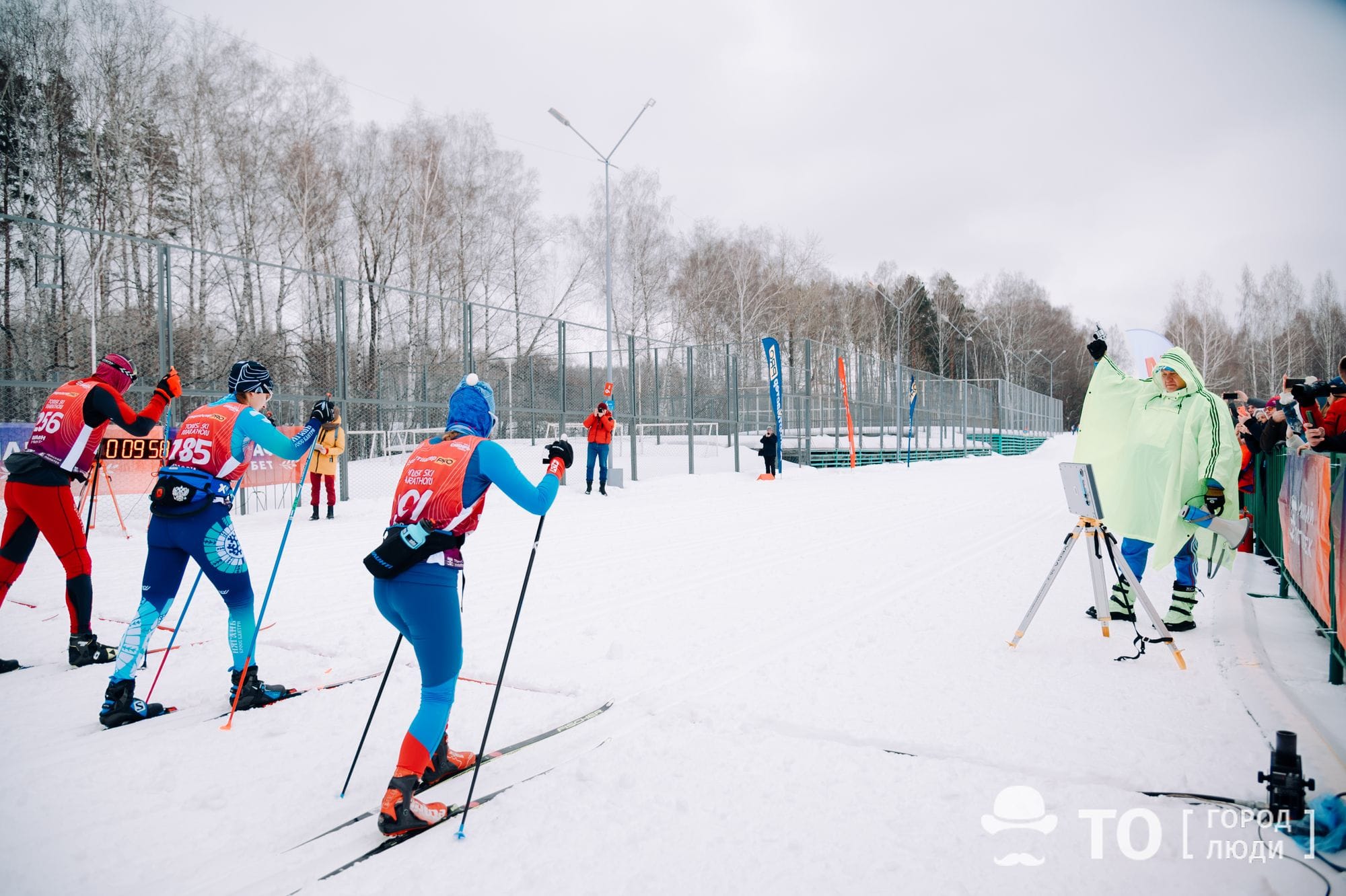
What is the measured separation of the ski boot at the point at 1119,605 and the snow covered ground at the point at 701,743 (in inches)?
7.3

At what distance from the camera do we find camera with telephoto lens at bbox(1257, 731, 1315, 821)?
2721 mm

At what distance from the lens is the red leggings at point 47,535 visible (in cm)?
469

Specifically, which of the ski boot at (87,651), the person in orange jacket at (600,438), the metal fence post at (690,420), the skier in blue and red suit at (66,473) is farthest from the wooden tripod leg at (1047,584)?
the metal fence post at (690,420)

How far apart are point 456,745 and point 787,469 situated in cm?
2165

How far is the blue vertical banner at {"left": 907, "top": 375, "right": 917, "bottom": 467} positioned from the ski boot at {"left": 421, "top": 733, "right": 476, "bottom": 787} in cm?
2812

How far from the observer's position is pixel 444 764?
330 cm

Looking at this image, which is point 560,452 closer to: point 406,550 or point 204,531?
point 406,550

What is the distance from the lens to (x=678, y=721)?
382 cm

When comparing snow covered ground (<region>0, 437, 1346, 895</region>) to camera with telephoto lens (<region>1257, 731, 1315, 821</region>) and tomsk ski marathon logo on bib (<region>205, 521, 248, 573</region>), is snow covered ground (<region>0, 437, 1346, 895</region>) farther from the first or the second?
tomsk ski marathon logo on bib (<region>205, 521, 248, 573</region>)

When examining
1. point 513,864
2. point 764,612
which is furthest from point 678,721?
point 764,612

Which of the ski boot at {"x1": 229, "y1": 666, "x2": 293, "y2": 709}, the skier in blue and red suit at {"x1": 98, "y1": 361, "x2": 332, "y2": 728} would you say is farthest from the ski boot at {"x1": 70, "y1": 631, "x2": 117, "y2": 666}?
the ski boot at {"x1": 229, "y1": 666, "x2": 293, "y2": 709}

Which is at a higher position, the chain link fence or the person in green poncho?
the chain link fence

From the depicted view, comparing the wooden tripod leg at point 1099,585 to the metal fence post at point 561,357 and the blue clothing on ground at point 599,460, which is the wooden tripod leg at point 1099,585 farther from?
the metal fence post at point 561,357

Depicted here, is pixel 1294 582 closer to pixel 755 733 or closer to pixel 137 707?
pixel 755 733
